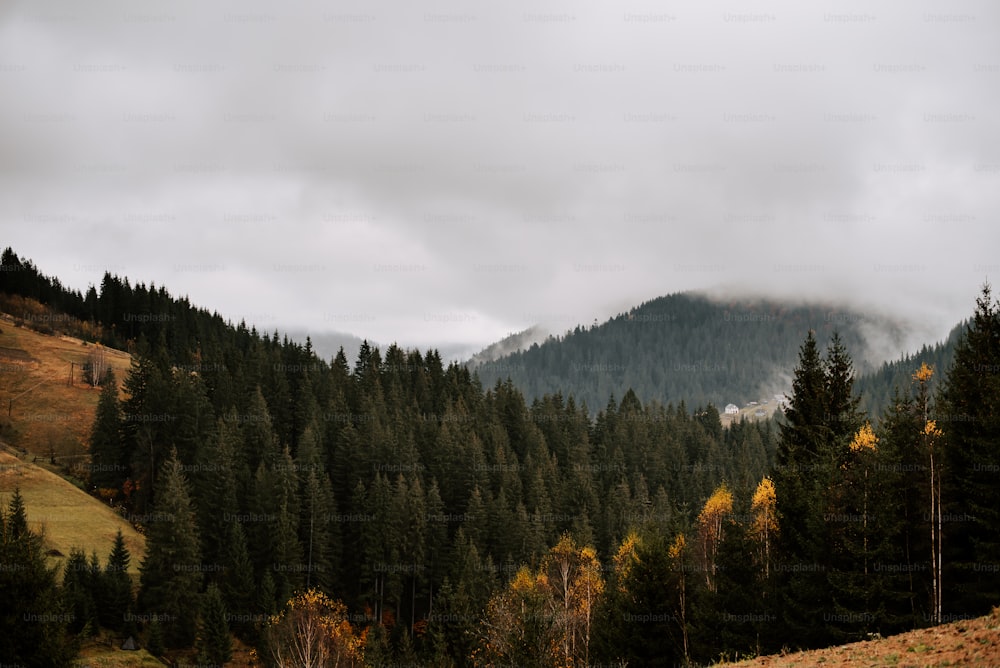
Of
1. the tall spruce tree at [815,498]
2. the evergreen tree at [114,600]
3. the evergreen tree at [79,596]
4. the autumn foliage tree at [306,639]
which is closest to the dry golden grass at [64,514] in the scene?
the evergreen tree at [79,596]

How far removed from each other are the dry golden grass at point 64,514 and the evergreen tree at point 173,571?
286 inches

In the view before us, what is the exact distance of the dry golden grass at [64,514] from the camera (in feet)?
212

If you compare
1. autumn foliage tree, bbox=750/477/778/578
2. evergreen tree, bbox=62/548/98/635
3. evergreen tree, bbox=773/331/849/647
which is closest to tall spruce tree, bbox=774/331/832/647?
evergreen tree, bbox=773/331/849/647

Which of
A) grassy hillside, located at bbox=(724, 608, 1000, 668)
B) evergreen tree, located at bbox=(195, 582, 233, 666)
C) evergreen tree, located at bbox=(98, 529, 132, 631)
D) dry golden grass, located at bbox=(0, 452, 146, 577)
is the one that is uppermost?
grassy hillside, located at bbox=(724, 608, 1000, 668)

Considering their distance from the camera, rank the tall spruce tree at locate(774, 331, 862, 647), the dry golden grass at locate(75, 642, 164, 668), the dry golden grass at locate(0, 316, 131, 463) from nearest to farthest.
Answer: the tall spruce tree at locate(774, 331, 862, 647)
the dry golden grass at locate(75, 642, 164, 668)
the dry golden grass at locate(0, 316, 131, 463)

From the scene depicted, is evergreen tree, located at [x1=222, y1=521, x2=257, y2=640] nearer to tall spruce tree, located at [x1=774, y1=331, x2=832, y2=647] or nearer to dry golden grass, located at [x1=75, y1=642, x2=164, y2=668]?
dry golden grass, located at [x1=75, y1=642, x2=164, y2=668]

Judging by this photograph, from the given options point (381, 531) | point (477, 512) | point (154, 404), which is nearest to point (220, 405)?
point (154, 404)

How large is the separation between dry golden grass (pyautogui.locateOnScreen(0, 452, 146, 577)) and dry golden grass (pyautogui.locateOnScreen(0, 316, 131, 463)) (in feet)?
43.2

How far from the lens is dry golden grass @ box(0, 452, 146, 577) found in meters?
64.6

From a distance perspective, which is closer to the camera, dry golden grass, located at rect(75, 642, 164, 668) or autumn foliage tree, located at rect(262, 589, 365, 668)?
autumn foliage tree, located at rect(262, 589, 365, 668)

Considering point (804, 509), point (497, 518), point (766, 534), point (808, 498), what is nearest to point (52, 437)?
point (497, 518)

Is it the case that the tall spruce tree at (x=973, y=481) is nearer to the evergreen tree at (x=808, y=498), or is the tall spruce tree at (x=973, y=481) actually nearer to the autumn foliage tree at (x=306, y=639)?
the evergreen tree at (x=808, y=498)

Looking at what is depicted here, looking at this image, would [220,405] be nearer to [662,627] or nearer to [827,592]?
[662,627]

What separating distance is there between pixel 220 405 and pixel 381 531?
36039mm
